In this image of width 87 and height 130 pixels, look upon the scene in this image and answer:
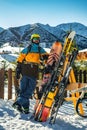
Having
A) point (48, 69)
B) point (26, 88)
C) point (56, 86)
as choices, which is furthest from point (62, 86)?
point (26, 88)

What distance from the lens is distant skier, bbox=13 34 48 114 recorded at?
831 centimetres

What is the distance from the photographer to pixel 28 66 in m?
8.33

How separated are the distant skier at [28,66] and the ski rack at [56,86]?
2.26 ft

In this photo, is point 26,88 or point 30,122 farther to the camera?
point 26,88

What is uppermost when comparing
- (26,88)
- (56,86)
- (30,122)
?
(56,86)

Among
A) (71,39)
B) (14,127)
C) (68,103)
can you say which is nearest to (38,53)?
(71,39)

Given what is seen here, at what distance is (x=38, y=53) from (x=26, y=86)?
88cm

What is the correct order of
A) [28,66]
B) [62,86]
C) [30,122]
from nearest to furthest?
[30,122]
[62,86]
[28,66]

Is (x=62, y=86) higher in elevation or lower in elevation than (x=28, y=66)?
lower

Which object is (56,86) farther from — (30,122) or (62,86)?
(30,122)

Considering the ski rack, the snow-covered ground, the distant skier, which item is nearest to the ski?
the ski rack

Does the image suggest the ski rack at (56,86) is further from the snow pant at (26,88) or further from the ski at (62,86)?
the snow pant at (26,88)

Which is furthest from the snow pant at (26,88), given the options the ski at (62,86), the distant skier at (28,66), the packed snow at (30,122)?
the ski at (62,86)

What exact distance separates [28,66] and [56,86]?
1.02 meters
